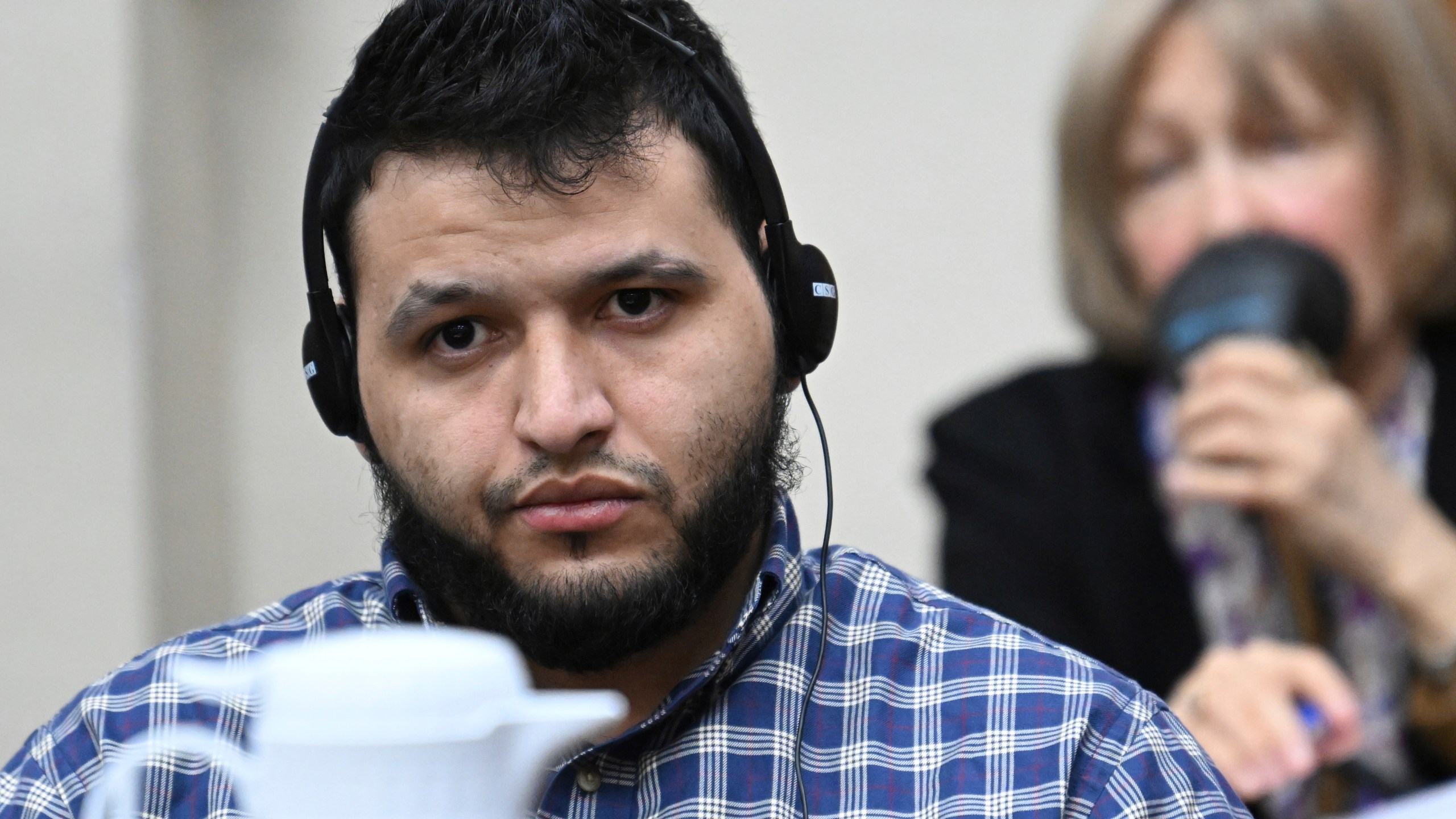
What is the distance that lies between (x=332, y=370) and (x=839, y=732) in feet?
1.26

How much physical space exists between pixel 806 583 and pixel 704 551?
0.14m

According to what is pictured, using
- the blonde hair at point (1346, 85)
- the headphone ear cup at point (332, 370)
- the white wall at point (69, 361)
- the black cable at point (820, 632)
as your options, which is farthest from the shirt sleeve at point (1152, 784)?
the white wall at point (69, 361)

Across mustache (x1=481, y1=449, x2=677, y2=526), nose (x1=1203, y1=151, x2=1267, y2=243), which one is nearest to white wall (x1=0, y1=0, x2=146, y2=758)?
mustache (x1=481, y1=449, x2=677, y2=526)

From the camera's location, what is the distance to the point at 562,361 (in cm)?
80

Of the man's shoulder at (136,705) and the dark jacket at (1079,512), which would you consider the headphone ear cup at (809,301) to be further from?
the dark jacket at (1079,512)

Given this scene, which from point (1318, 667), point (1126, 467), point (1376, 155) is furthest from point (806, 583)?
point (1376, 155)

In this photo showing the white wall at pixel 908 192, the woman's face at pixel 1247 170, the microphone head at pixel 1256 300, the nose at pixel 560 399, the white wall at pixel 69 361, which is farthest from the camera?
the white wall at pixel 908 192

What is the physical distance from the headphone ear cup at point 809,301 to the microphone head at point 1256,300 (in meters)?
0.40

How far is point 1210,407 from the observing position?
119 centimetres

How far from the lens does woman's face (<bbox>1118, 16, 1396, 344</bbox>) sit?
4.18ft

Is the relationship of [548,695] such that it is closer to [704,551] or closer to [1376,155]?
[704,551]

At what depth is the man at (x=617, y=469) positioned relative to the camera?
0.82 meters

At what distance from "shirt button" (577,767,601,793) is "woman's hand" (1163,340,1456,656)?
2.01 ft

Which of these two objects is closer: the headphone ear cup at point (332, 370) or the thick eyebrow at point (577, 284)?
the thick eyebrow at point (577, 284)
